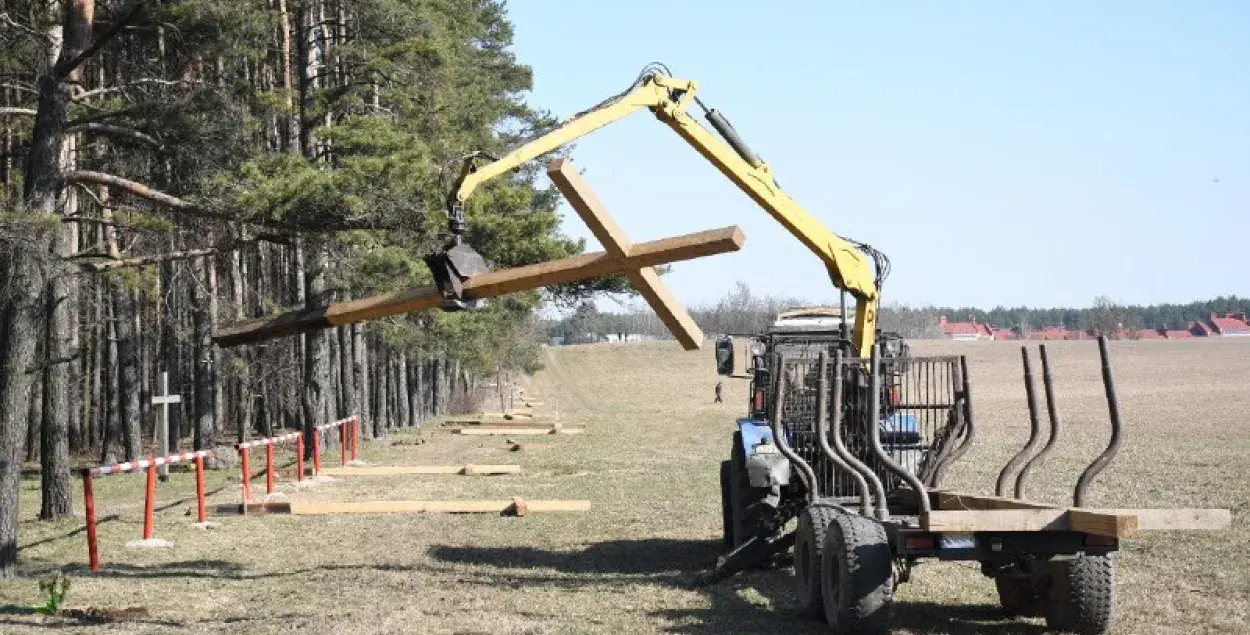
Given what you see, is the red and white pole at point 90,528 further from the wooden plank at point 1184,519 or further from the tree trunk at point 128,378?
the tree trunk at point 128,378

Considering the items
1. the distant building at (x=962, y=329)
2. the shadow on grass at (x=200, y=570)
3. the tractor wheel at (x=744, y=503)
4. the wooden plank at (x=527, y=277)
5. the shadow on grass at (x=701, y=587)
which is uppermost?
the distant building at (x=962, y=329)

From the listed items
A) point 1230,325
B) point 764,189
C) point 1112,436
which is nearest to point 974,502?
point 1112,436

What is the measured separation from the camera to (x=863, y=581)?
9078 millimetres

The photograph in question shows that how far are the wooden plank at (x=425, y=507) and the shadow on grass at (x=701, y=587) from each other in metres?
3.11

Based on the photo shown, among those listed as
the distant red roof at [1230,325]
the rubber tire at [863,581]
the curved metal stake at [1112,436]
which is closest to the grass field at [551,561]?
the rubber tire at [863,581]

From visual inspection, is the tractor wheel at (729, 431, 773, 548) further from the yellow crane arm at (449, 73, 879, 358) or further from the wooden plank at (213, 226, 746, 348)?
the wooden plank at (213, 226, 746, 348)

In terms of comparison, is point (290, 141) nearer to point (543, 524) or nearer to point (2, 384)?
point (543, 524)

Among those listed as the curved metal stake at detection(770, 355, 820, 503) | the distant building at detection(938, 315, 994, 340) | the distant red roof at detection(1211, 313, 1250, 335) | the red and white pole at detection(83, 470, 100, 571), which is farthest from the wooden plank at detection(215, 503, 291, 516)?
the distant red roof at detection(1211, 313, 1250, 335)

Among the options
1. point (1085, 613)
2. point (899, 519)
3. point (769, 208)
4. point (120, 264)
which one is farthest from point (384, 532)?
point (1085, 613)

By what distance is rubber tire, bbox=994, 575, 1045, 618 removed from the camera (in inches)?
396

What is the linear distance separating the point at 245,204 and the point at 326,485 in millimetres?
9855

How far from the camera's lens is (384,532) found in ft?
53.4

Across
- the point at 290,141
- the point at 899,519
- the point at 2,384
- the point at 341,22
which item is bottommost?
the point at 899,519

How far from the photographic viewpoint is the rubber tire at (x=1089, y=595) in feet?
30.4
